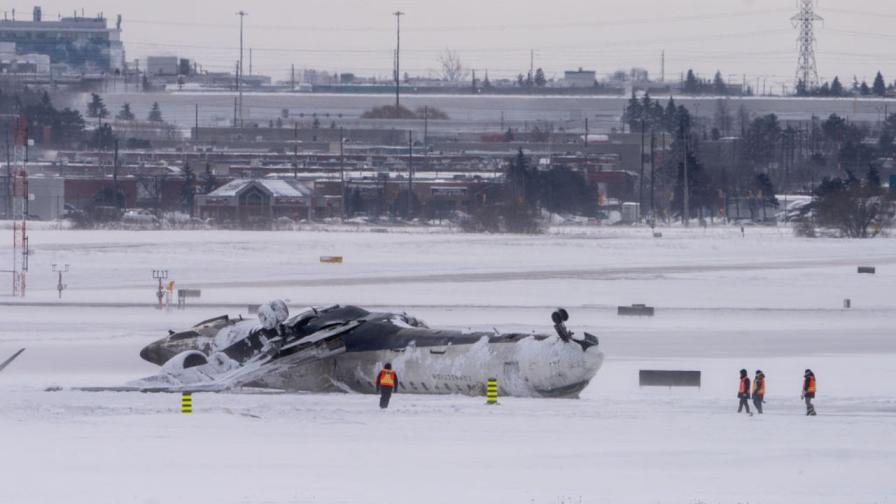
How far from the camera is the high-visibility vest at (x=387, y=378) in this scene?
92.3 ft

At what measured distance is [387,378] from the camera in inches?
1117

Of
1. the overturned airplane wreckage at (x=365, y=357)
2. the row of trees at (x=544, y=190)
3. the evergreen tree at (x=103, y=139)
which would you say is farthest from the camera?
the evergreen tree at (x=103, y=139)

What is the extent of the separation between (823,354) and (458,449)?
18.0m

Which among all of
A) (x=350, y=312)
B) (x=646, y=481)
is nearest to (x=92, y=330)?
(x=350, y=312)

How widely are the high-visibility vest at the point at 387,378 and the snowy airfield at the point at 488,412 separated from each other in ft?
1.65

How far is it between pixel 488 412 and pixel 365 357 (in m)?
3.97

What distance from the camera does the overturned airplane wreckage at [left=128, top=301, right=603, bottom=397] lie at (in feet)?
94.6

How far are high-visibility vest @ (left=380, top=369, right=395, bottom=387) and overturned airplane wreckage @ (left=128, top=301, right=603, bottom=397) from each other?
1.12 metres

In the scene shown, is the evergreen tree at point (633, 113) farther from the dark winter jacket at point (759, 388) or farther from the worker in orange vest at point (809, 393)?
the worker in orange vest at point (809, 393)

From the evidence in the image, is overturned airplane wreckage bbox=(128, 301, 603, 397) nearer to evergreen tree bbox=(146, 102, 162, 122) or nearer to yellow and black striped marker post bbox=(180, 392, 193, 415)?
yellow and black striped marker post bbox=(180, 392, 193, 415)

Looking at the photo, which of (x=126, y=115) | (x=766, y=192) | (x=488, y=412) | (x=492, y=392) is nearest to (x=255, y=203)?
(x=766, y=192)

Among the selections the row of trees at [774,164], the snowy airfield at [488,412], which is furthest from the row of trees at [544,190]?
the snowy airfield at [488,412]

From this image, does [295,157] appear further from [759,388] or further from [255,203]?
[759,388]

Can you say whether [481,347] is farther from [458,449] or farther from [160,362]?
[160,362]
